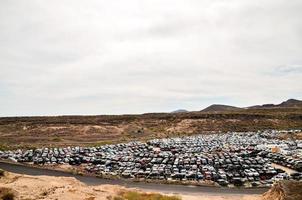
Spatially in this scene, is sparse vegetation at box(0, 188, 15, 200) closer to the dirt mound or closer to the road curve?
the dirt mound

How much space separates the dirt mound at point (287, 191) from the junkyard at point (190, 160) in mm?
22630

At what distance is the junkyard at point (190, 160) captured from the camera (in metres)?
60.0

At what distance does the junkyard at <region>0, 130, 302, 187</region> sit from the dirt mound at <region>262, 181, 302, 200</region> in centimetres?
2263

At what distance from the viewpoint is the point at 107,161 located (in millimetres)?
72688

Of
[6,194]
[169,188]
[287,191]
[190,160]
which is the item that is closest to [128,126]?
[190,160]

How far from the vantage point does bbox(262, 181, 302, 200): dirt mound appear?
2876 centimetres

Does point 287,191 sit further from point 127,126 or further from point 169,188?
point 127,126

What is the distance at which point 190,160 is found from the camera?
72375 millimetres

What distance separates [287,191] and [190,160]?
42.8 meters

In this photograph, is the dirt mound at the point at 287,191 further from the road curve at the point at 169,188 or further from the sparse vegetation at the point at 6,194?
the sparse vegetation at the point at 6,194

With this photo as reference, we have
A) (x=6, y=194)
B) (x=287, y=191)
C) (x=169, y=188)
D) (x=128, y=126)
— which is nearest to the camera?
(x=6, y=194)

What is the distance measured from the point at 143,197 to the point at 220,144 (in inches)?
2420

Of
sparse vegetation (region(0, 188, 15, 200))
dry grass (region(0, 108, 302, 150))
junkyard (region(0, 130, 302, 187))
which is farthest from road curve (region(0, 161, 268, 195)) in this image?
dry grass (region(0, 108, 302, 150))

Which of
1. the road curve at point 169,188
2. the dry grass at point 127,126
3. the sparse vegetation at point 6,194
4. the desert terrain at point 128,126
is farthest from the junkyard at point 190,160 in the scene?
the sparse vegetation at point 6,194
